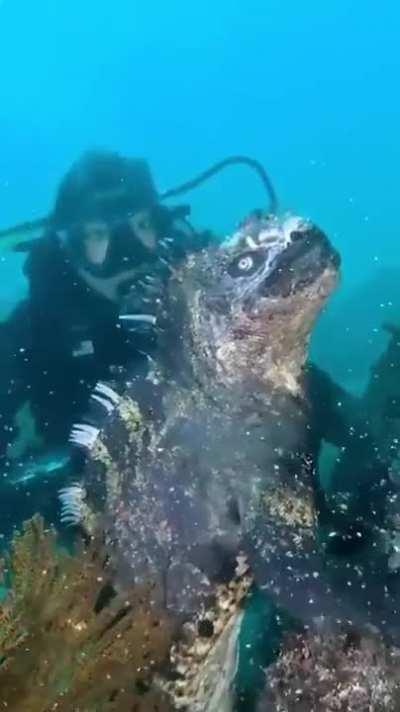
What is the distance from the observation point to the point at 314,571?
3484 mm

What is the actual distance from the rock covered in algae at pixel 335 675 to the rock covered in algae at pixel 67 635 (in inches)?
25.2

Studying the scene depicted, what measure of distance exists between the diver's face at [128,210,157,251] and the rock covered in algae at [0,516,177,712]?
343cm

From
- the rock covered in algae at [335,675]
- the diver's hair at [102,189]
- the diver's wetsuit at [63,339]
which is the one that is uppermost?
the diver's hair at [102,189]

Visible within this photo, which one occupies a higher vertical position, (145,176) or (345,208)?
(345,208)

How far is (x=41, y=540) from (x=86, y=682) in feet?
1.90

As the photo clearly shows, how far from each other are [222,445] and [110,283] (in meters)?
2.89

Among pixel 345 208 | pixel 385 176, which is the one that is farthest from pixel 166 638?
pixel 385 176

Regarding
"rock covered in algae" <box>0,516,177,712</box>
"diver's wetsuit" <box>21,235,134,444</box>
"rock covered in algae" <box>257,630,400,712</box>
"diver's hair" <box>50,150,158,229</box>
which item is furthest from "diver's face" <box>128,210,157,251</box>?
"rock covered in algae" <box>257,630,400,712</box>

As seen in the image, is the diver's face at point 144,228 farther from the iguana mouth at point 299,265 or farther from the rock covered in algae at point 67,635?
the rock covered in algae at point 67,635

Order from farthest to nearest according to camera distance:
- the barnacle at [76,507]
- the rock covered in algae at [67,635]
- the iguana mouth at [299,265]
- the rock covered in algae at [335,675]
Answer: the barnacle at [76,507] < the iguana mouth at [299,265] < the rock covered in algae at [335,675] < the rock covered in algae at [67,635]

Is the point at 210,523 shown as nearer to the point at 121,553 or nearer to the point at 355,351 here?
the point at 121,553

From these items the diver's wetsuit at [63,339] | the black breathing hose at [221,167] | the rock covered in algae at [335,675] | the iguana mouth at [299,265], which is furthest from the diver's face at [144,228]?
the rock covered in algae at [335,675]

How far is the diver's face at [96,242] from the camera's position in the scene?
660 centimetres

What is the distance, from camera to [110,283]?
259 inches
